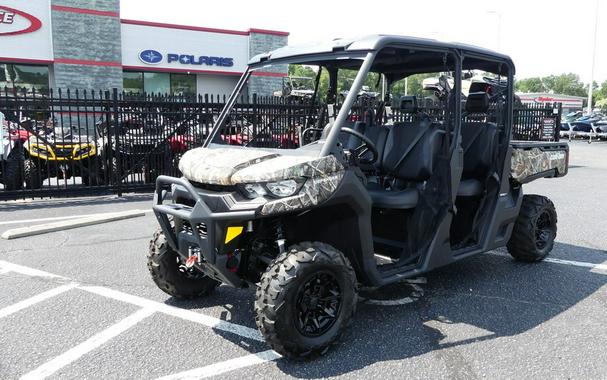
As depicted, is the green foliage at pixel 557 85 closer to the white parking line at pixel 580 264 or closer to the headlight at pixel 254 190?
the white parking line at pixel 580 264

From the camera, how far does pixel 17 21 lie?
862 inches

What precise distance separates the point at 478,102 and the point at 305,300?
2.50 metres

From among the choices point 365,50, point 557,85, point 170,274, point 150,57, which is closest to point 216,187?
point 170,274

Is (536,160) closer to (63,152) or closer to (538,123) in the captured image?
(63,152)

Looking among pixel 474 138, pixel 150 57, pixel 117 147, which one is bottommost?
pixel 117 147

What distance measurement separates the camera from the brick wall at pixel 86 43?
886 inches

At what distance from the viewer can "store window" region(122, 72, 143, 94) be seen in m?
25.3

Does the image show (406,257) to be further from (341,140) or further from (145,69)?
(145,69)

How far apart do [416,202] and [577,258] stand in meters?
2.63

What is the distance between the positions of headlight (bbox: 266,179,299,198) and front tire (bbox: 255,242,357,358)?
39cm

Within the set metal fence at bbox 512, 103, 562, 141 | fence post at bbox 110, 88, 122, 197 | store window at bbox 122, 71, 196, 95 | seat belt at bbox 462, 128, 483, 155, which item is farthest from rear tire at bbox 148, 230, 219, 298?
store window at bbox 122, 71, 196, 95

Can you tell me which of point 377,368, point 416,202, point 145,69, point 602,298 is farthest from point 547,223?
point 145,69

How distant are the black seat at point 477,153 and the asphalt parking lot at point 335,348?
3.10 feet

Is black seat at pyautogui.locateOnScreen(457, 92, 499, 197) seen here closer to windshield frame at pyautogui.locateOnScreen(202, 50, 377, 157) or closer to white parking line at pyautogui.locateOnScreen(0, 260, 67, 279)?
windshield frame at pyautogui.locateOnScreen(202, 50, 377, 157)
